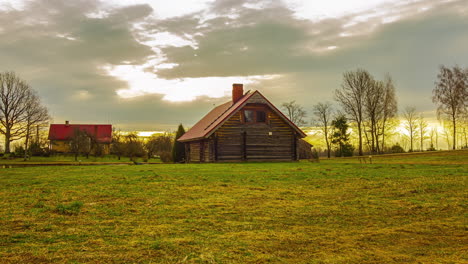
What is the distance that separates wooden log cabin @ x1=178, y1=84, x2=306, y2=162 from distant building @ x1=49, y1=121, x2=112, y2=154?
45.6 metres

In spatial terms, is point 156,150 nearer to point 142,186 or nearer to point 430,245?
point 142,186

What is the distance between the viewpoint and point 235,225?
7109mm

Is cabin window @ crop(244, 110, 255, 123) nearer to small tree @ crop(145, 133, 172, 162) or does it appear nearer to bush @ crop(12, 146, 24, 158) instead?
small tree @ crop(145, 133, 172, 162)

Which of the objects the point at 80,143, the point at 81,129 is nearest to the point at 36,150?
the point at 80,143

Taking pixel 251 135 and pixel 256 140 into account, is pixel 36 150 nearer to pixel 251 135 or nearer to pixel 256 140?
pixel 251 135

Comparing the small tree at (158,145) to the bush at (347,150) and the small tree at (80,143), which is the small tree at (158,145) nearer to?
the small tree at (80,143)

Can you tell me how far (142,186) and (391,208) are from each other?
8413 mm

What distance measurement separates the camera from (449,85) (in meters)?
51.8

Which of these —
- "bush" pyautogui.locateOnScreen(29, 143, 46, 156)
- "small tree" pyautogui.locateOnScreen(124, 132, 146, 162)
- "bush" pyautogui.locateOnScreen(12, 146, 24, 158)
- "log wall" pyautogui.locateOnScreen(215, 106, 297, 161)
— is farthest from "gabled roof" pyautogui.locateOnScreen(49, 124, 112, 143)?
"log wall" pyautogui.locateOnScreen(215, 106, 297, 161)

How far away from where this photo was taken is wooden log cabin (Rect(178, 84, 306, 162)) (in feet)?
111

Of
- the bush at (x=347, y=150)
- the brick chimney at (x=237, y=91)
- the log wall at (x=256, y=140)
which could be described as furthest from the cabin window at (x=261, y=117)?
the bush at (x=347, y=150)

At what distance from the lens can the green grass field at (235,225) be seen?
5324 mm

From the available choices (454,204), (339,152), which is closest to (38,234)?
(454,204)

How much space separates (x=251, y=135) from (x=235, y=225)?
2808 centimetres
